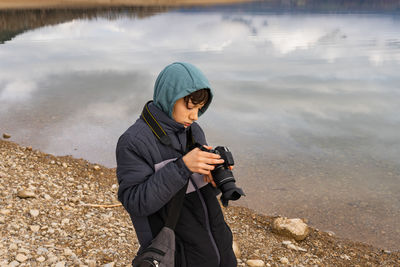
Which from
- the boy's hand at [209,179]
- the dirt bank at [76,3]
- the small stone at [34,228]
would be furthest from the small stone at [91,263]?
the dirt bank at [76,3]

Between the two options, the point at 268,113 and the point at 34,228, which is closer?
the point at 34,228

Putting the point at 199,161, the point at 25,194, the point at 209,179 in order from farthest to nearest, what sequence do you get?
the point at 25,194
the point at 209,179
the point at 199,161

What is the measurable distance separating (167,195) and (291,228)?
3328mm

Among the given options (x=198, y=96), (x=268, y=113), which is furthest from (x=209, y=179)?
(x=268, y=113)

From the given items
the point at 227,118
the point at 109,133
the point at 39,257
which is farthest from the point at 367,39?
the point at 39,257

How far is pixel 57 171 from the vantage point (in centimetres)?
651

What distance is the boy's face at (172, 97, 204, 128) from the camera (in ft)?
7.45

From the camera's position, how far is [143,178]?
2.21 metres

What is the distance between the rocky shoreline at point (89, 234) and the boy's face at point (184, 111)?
2449mm

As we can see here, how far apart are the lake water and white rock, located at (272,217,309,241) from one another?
79cm

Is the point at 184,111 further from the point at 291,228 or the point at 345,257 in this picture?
the point at 345,257

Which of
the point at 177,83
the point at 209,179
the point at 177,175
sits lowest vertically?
the point at 209,179

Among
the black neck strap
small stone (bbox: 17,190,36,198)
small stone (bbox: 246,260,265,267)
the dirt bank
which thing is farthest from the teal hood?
the dirt bank

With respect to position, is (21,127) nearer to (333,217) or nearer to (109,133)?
(109,133)
